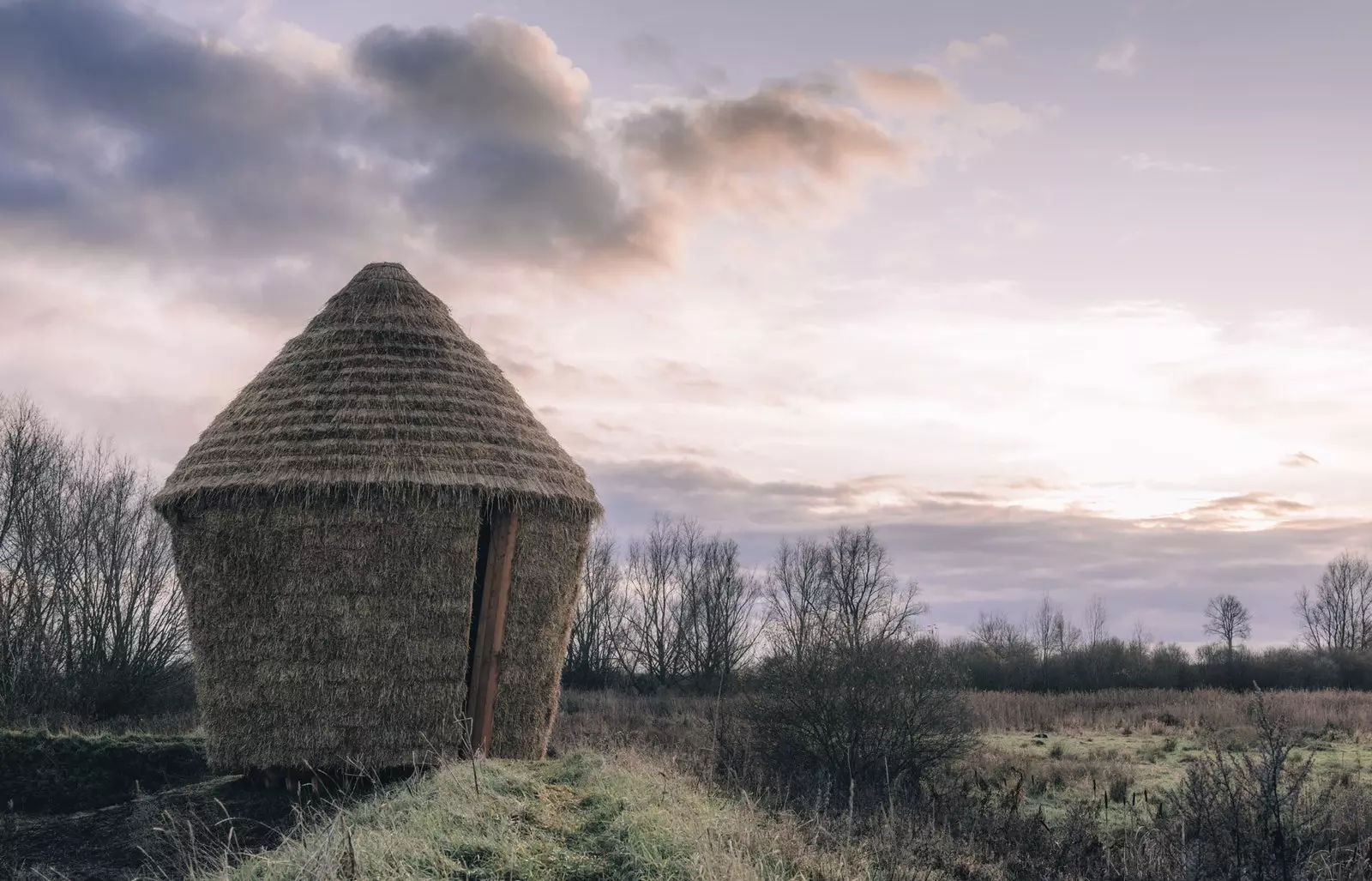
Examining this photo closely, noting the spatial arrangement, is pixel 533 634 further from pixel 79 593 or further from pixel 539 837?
pixel 79 593

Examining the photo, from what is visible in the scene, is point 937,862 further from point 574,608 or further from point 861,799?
point 574,608

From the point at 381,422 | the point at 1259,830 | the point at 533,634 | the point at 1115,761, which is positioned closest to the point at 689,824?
the point at 1259,830

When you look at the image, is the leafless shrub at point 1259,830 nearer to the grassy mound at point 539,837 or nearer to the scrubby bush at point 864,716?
the grassy mound at point 539,837

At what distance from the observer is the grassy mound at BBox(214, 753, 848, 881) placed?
6309 millimetres

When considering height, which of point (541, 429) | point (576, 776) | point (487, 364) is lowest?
point (576, 776)

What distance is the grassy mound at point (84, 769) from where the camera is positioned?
12.5 metres

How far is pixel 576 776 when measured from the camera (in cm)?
927

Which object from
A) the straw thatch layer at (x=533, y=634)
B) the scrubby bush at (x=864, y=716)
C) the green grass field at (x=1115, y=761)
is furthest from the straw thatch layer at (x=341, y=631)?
the green grass field at (x=1115, y=761)

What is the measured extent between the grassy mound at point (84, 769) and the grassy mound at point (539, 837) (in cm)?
554

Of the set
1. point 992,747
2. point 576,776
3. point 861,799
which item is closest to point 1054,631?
point 992,747

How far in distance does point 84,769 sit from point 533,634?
647 cm

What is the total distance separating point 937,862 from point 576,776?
3.21 metres

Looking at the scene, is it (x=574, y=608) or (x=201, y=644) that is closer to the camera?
(x=201, y=644)

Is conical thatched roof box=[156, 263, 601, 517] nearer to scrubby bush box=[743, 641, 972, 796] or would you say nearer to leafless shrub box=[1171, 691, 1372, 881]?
scrubby bush box=[743, 641, 972, 796]
